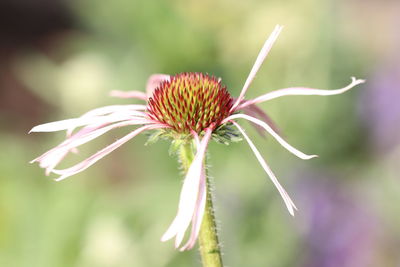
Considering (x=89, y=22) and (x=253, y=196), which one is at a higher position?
(x=89, y=22)

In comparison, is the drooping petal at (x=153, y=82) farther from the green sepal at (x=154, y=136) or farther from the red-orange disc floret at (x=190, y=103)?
the green sepal at (x=154, y=136)

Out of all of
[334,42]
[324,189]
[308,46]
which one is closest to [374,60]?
[334,42]

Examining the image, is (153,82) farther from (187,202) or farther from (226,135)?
(187,202)

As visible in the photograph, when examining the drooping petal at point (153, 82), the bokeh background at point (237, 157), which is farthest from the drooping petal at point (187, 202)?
the bokeh background at point (237, 157)

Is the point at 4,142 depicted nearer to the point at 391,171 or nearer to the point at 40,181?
the point at 40,181

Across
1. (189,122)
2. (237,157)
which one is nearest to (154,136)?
(189,122)

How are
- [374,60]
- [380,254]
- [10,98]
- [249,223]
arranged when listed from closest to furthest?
[380,254]
[249,223]
[374,60]
[10,98]

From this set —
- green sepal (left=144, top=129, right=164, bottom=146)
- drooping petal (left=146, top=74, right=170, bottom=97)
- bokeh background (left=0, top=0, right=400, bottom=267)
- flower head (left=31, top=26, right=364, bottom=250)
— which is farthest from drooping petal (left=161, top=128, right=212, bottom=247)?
bokeh background (left=0, top=0, right=400, bottom=267)
